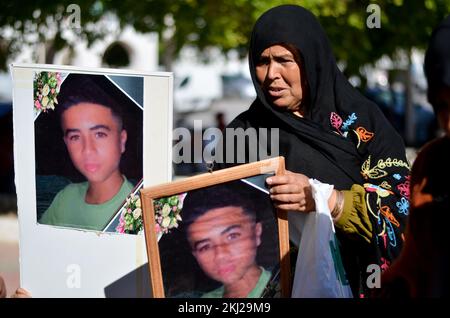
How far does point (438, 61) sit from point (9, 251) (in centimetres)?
796

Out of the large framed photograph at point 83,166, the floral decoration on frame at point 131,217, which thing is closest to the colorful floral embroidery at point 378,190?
the large framed photograph at point 83,166

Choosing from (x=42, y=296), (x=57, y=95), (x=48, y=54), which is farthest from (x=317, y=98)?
(x=48, y=54)

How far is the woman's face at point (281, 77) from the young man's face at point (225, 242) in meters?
0.52

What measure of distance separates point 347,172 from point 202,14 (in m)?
6.95

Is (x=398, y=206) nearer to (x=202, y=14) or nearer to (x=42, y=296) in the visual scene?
(x=42, y=296)

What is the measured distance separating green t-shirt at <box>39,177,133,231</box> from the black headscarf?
4.40 feet

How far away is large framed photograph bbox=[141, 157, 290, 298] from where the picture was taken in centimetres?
284

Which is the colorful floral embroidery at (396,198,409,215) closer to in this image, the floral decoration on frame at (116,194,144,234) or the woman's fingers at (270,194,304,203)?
the woman's fingers at (270,194,304,203)

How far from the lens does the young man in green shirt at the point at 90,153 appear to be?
10.6ft

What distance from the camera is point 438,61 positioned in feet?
7.49

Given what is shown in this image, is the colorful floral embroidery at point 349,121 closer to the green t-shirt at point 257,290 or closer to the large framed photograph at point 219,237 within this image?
the large framed photograph at point 219,237

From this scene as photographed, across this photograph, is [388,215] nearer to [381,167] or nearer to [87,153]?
[381,167]

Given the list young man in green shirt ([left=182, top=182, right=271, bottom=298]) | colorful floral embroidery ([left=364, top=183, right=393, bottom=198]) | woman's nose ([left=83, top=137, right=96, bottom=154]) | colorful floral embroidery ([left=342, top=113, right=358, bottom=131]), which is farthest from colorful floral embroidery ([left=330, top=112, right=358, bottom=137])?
woman's nose ([left=83, top=137, right=96, bottom=154])

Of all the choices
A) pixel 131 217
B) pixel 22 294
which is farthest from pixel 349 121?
pixel 22 294
